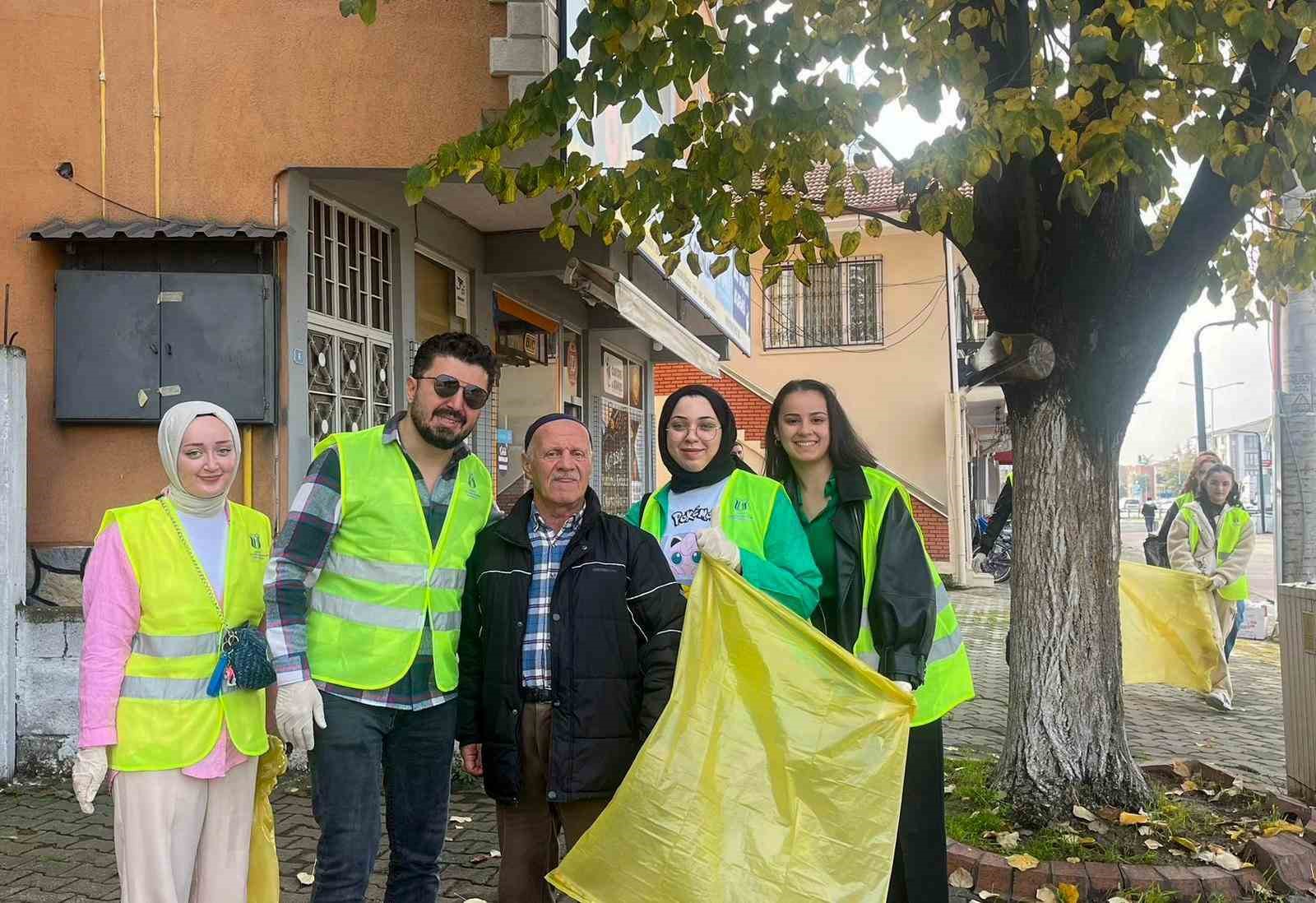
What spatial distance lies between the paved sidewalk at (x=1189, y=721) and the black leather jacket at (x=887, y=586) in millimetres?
3084

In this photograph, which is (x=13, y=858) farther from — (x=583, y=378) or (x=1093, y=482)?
(x=583, y=378)

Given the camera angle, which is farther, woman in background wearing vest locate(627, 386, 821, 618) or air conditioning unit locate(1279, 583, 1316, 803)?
air conditioning unit locate(1279, 583, 1316, 803)

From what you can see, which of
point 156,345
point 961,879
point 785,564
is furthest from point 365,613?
point 156,345

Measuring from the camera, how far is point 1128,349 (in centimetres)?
479

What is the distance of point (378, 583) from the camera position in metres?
3.08

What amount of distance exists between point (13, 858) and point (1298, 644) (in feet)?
20.0

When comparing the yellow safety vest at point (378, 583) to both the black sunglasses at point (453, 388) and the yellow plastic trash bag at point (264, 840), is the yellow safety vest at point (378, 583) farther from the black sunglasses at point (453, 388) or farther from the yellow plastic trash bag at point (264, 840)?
the yellow plastic trash bag at point (264, 840)

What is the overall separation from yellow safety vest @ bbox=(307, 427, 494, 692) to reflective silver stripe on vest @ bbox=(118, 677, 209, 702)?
1.17ft

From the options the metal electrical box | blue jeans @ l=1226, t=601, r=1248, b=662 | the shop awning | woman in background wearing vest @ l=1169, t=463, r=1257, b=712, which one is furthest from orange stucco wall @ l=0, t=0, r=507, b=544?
blue jeans @ l=1226, t=601, r=1248, b=662

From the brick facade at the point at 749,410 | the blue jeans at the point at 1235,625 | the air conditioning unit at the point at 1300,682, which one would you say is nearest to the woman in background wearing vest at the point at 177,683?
the air conditioning unit at the point at 1300,682

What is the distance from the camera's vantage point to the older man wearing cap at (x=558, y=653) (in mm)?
3070

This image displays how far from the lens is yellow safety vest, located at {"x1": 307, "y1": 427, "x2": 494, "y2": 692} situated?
9.98 ft

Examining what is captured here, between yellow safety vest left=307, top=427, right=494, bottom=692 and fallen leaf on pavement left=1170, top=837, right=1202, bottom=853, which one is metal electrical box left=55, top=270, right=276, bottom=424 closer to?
yellow safety vest left=307, top=427, right=494, bottom=692

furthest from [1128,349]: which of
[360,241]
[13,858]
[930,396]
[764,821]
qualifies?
[930,396]
